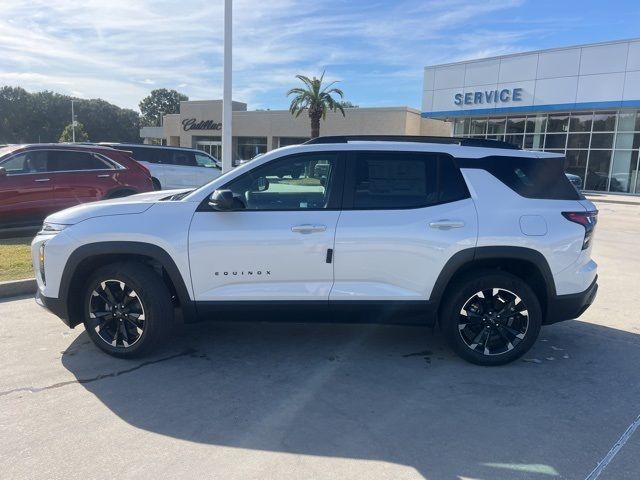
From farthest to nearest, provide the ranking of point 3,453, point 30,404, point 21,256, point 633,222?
point 633,222 → point 21,256 → point 30,404 → point 3,453

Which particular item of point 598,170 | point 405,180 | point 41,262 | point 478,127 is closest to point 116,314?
point 41,262

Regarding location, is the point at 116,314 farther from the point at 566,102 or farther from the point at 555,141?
the point at 555,141

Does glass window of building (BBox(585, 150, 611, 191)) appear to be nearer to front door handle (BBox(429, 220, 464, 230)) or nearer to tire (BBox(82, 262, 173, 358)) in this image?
front door handle (BBox(429, 220, 464, 230))

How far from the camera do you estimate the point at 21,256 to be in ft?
24.2

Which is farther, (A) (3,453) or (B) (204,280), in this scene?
(B) (204,280)

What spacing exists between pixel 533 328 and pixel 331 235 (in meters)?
1.87

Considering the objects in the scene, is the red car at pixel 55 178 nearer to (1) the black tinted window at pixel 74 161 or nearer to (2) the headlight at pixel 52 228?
(1) the black tinted window at pixel 74 161

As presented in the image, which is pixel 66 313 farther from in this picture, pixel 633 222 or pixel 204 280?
pixel 633 222

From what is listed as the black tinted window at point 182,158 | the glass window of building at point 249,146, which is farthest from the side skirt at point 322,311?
the glass window of building at point 249,146

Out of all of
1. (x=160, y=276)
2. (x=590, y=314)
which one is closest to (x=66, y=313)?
(x=160, y=276)

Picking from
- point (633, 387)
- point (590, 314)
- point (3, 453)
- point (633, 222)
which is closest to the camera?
point (3, 453)

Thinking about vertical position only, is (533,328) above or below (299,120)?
Result: below

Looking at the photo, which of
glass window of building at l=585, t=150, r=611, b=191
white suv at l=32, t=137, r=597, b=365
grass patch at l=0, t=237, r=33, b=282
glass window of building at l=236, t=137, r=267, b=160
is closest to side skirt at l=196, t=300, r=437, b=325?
white suv at l=32, t=137, r=597, b=365

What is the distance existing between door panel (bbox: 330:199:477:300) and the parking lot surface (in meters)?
0.69
